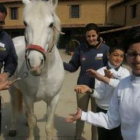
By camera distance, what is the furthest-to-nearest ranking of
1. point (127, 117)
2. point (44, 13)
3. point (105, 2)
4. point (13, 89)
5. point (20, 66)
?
point (105, 2)
point (13, 89)
point (20, 66)
point (44, 13)
point (127, 117)

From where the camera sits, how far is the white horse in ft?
7.57

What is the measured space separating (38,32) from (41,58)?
26 centimetres

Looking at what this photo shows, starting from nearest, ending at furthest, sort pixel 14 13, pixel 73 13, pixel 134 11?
1. pixel 134 11
2. pixel 73 13
3. pixel 14 13

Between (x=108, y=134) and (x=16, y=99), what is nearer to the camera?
(x=108, y=134)

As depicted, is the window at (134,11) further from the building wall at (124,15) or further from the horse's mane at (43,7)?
the horse's mane at (43,7)

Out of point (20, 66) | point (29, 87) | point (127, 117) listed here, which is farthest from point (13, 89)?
point (127, 117)

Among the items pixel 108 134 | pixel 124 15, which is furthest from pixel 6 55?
pixel 124 15

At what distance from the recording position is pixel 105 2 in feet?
89.2

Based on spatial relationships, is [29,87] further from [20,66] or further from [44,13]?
[44,13]

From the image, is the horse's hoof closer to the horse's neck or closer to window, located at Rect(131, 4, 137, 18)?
the horse's neck

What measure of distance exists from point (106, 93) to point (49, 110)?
942mm

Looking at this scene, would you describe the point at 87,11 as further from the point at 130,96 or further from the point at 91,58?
the point at 130,96

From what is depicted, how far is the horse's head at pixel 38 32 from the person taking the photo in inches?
88.6

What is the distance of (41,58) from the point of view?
229 cm
